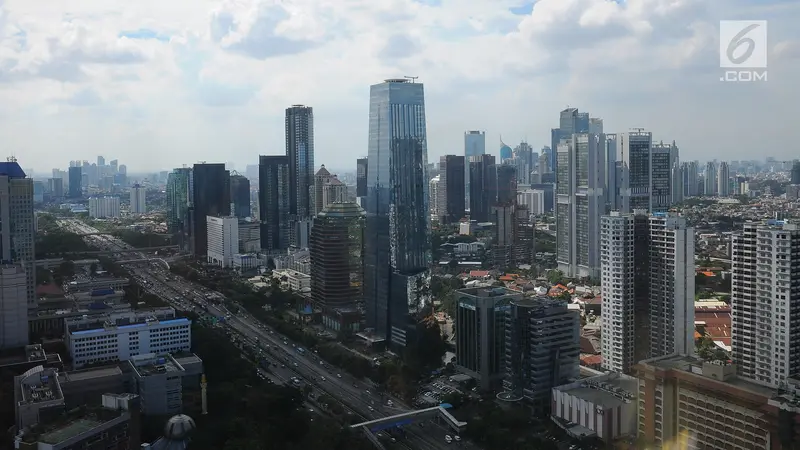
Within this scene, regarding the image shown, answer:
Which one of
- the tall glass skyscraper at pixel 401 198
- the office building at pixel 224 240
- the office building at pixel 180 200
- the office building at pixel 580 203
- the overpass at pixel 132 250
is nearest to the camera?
the tall glass skyscraper at pixel 401 198

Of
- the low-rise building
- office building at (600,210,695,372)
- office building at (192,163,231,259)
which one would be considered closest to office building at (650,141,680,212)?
office building at (600,210,695,372)

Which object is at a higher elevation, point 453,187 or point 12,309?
point 453,187

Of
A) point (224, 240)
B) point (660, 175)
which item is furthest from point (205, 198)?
point (660, 175)

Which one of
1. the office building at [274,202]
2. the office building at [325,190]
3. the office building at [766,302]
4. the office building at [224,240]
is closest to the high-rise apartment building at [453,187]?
the office building at [325,190]

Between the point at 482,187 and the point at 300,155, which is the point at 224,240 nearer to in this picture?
the point at 300,155

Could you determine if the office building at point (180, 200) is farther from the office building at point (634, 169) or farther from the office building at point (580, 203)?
the office building at point (634, 169)

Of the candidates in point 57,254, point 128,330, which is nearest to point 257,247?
point 57,254

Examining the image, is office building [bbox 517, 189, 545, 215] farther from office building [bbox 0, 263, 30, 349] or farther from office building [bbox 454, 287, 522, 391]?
office building [bbox 0, 263, 30, 349]

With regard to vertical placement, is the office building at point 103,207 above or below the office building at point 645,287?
above
